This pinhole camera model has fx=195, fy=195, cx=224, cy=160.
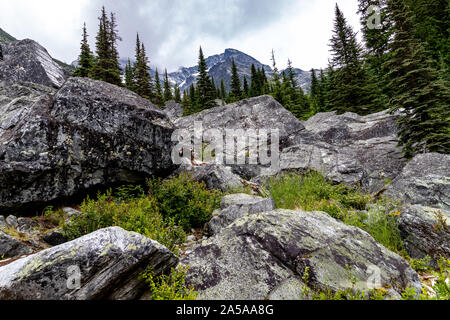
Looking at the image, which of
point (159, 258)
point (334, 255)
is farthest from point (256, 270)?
point (159, 258)

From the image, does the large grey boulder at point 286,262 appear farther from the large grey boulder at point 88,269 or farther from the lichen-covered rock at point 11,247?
the lichen-covered rock at point 11,247

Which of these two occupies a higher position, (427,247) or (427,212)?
(427,212)

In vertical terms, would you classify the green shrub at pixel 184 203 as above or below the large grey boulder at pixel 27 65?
below

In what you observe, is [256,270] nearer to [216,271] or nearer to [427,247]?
[216,271]

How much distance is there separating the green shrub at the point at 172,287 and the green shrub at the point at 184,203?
2808 mm

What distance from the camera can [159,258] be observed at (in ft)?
8.64

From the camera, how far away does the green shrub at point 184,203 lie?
557 cm

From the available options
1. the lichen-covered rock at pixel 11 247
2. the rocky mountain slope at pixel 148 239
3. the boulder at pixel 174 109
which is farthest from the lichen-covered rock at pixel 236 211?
the boulder at pixel 174 109

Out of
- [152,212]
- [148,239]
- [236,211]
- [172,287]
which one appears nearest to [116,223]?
[152,212]

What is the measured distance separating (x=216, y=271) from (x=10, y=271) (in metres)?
2.29

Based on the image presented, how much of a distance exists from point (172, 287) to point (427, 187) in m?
6.45

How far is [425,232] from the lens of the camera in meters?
3.30

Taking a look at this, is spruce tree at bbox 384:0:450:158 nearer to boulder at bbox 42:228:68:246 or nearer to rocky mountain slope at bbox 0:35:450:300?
rocky mountain slope at bbox 0:35:450:300

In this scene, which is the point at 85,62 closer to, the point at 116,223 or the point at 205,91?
the point at 205,91
